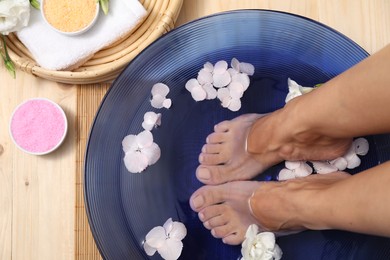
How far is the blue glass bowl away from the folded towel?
3.0 inches

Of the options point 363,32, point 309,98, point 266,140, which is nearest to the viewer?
point 309,98

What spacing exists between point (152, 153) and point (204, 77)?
0.21 meters

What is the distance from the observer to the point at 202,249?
3.44 feet

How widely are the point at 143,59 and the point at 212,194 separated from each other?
13.2 inches

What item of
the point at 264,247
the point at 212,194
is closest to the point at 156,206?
the point at 212,194

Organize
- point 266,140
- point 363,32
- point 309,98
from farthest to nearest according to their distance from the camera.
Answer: point 363,32, point 266,140, point 309,98

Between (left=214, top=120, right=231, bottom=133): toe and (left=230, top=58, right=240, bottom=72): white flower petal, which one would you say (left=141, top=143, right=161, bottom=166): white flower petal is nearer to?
(left=214, top=120, right=231, bottom=133): toe

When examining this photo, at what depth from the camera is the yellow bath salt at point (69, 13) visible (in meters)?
1.05

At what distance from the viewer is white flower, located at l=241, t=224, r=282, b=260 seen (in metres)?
0.95

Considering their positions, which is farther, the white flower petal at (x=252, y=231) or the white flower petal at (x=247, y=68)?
the white flower petal at (x=247, y=68)

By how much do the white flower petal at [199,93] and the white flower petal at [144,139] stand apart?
132mm

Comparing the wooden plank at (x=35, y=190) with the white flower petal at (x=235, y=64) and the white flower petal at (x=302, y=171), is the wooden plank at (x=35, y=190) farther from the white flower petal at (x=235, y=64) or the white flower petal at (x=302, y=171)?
the white flower petal at (x=302, y=171)

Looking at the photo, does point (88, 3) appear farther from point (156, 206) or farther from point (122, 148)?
point (156, 206)

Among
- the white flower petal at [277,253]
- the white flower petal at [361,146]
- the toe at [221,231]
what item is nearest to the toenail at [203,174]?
the toe at [221,231]
